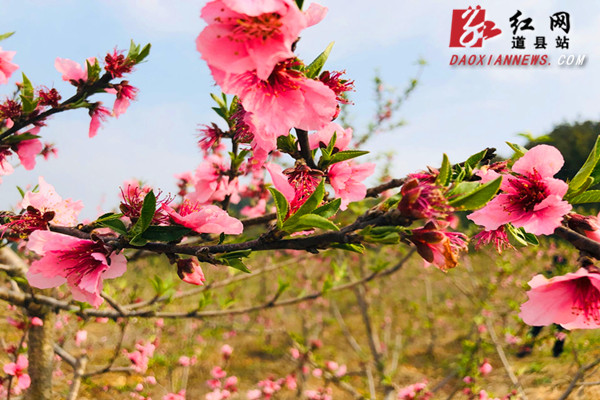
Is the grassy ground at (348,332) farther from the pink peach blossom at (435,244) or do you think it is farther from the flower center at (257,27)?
the flower center at (257,27)

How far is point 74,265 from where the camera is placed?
34.8 inches

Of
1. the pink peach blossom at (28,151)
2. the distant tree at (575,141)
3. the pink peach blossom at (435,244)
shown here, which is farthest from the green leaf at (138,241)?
the distant tree at (575,141)

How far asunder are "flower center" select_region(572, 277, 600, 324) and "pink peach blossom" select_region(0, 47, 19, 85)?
1.97 m

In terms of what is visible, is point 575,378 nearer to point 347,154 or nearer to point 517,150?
point 517,150

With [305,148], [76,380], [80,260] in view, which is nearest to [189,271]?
[80,260]

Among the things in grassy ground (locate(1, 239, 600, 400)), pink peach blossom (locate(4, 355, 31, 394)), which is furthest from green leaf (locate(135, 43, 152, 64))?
grassy ground (locate(1, 239, 600, 400))

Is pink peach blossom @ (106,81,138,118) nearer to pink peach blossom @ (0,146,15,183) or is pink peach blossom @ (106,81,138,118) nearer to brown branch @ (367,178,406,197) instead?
pink peach blossom @ (0,146,15,183)

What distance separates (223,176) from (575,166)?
19.8 metres

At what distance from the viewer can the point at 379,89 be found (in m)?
5.23

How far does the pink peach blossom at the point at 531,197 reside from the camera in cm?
77

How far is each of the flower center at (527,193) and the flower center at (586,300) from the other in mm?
217

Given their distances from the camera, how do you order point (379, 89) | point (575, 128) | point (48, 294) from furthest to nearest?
point (575, 128) < point (379, 89) < point (48, 294)

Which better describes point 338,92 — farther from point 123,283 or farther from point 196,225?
point 123,283

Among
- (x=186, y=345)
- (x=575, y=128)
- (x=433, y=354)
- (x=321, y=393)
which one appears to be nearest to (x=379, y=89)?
(x=321, y=393)
